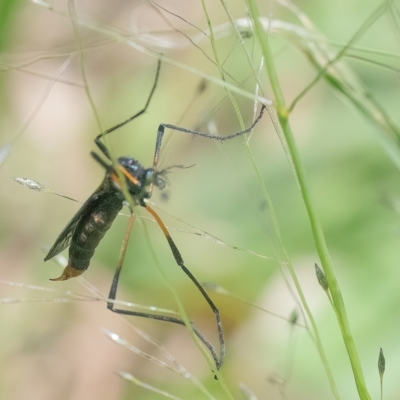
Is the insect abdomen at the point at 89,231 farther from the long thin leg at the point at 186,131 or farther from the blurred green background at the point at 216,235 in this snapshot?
the blurred green background at the point at 216,235

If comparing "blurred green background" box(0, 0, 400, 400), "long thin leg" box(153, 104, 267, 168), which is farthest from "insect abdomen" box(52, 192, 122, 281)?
"blurred green background" box(0, 0, 400, 400)

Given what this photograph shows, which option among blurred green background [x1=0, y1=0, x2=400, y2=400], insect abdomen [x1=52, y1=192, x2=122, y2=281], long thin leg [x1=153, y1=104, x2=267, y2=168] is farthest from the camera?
blurred green background [x1=0, y1=0, x2=400, y2=400]

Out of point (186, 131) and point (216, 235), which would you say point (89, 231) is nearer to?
point (186, 131)

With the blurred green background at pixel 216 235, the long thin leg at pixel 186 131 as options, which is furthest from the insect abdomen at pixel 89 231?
the blurred green background at pixel 216 235

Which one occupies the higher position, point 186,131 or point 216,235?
point 186,131

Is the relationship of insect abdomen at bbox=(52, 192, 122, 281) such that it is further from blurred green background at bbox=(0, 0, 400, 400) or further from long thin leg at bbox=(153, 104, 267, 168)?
blurred green background at bbox=(0, 0, 400, 400)

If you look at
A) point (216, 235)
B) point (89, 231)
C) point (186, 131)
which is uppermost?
point (186, 131)

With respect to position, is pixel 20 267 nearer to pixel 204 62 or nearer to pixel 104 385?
pixel 104 385

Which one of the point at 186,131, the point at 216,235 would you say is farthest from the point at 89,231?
the point at 216,235
